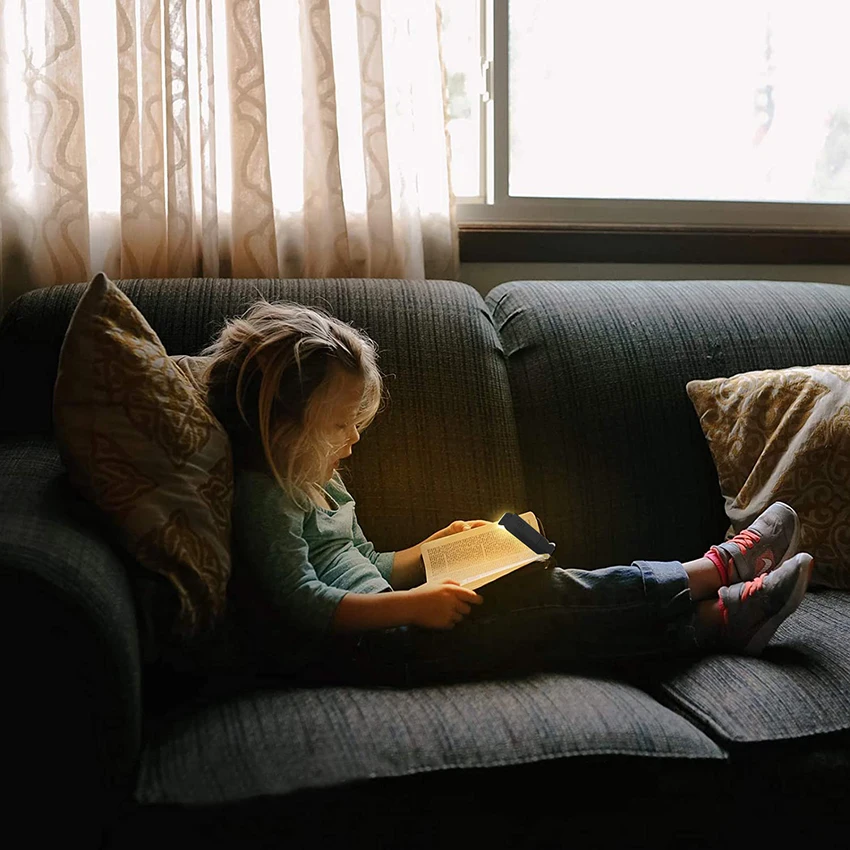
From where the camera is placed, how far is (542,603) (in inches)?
55.0

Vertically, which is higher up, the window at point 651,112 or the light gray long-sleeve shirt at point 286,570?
the window at point 651,112

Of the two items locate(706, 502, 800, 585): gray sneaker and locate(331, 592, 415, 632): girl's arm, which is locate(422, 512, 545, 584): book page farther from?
locate(706, 502, 800, 585): gray sneaker

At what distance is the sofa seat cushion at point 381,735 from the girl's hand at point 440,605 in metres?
0.09

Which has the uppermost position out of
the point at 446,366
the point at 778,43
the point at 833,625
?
the point at 778,43

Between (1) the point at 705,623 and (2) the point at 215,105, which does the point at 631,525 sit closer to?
(1) the point at 705,623

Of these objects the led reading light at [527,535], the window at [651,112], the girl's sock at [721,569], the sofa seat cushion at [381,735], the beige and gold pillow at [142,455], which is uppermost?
the window at [651,112]

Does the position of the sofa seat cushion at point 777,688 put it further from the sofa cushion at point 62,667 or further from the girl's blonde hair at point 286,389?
the sofa cushion at point 62,667

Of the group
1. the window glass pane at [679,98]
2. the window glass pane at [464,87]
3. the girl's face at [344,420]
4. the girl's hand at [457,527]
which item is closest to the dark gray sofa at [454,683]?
the girl's hand at [457,527]

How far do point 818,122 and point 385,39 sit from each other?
1.23 metres

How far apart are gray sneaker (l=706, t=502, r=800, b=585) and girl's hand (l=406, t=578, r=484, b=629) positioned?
1.48 feet

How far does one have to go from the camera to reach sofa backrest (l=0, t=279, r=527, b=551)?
5.44 feet

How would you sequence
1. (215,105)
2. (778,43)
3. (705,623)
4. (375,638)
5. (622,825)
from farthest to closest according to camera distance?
(778,43)
(215,105)
(705,623)
(375,638)
(622,825)

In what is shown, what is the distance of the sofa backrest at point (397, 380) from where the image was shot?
1658 mm

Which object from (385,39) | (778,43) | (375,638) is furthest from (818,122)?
(375,638)
